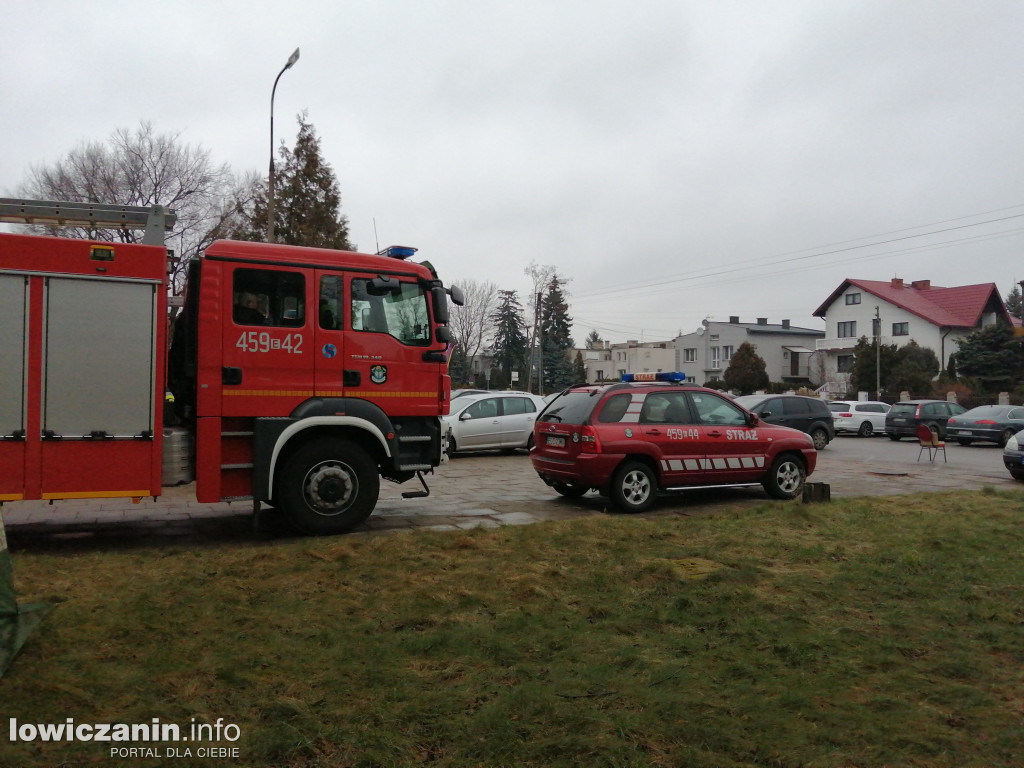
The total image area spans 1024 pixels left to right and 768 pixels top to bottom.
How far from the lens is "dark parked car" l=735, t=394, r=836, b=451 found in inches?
859

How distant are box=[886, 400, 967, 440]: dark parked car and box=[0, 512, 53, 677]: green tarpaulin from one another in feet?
96.6

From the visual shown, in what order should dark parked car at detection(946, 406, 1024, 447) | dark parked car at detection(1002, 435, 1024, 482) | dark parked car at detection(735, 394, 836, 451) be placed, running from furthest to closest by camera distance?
dark parked car at detection(946, 406, 1024, 447)
dark parked car at detection(735, 394, 836, 451)
dark parked car at detection(1002, 435, 1024, 482)

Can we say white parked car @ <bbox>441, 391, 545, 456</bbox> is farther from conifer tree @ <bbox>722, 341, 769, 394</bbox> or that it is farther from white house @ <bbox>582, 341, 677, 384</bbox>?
white house @ <bbox>582, 341, 677, 384</bbox>

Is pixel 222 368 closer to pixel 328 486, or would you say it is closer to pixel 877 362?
pixel 328 486

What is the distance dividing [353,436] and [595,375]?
9702cm

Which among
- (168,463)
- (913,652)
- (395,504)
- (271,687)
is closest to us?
(271,687)

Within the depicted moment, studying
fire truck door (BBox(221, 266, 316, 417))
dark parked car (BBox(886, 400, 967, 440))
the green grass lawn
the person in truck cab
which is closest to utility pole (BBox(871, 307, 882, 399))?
dark parked car (BBox(886, 400, 967, 440))

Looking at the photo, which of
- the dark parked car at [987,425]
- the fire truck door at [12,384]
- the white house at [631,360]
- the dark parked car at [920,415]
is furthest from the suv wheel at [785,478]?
the white house at [631,360]

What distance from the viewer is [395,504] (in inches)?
437

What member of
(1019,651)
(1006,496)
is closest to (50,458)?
(1019,651)

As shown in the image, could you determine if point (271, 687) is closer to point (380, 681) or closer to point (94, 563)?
point (380, 681)

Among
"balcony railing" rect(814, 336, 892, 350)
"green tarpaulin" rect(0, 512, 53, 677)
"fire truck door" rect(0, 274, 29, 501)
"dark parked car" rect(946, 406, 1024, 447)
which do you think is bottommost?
"green tarpaulin" rect(0, 512, 53, 677)

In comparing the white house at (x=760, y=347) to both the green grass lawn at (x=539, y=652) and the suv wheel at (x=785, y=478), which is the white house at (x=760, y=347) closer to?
the suv wheel at (x=785, y=478)

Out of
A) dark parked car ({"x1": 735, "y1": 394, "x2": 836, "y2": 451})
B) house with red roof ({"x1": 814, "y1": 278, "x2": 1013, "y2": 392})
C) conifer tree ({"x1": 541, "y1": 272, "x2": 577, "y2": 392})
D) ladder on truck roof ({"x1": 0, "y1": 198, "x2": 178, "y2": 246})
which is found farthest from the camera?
conifer tree ({"x1": 541, "y1": 272, "x2": 577, "y2": 392})
